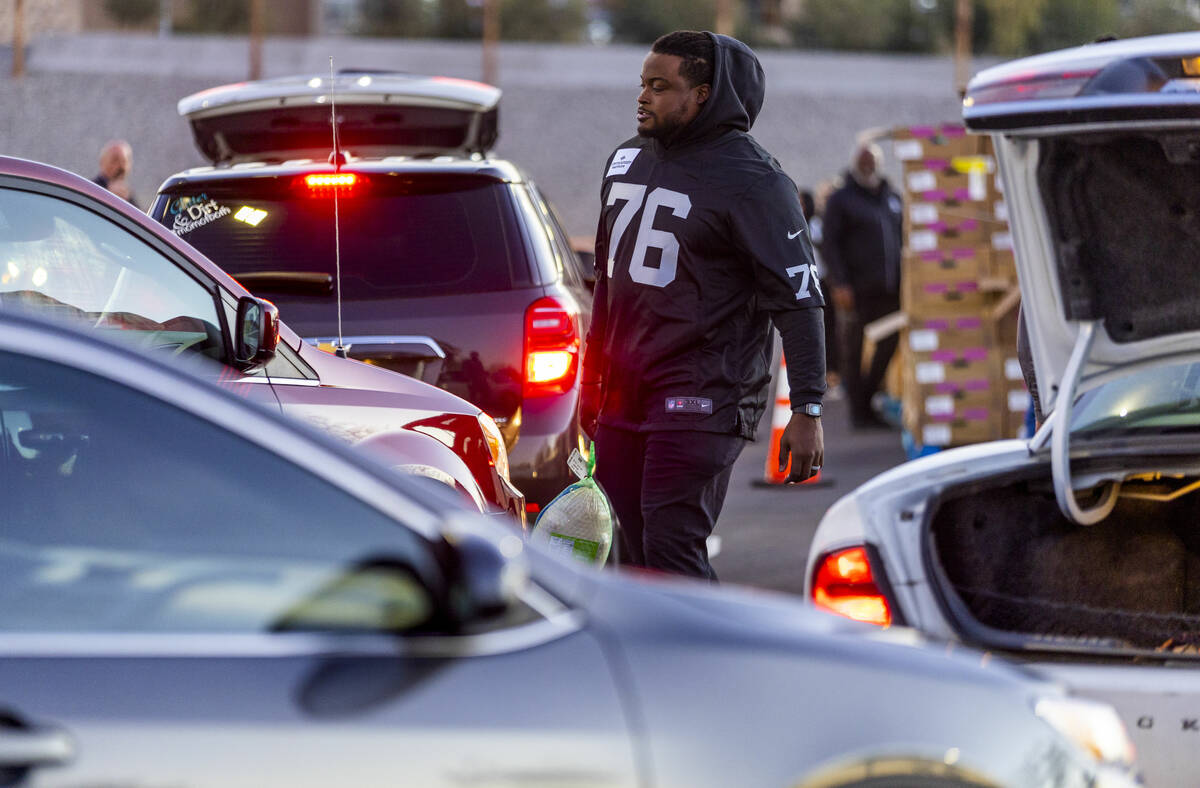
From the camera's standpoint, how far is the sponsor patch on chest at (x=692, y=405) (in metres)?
4.70

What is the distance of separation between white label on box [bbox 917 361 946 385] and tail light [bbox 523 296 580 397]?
4870 millimetres

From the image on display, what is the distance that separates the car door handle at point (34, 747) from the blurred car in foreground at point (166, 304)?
6.55 feet

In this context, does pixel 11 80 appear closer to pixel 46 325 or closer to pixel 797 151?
pixel 797 151

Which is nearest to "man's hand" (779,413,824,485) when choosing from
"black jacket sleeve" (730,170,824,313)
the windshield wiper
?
"black jacket sleeve" (730,170,824,313)

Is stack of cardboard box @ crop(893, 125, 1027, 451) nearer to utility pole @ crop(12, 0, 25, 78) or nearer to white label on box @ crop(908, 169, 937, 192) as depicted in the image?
white label on box @ crop(908, 169, 937, 192)

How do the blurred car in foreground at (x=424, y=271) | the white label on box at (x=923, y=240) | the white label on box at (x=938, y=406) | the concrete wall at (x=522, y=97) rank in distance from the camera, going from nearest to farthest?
the blurred car in foreground at (x=424, y=271)
the white label on box at (x=923, y=240)
the white label on box at (x=938, y=406)
the concrete wall at (x=522, y=97)

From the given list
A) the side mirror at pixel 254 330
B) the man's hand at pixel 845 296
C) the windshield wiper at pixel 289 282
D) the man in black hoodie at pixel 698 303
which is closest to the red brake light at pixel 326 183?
the windshield wiper at pixel 289 282

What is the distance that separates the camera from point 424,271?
639 centimetres

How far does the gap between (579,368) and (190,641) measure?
414cm

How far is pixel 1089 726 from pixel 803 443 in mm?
1905

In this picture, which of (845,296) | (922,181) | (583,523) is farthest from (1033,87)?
(845,296)

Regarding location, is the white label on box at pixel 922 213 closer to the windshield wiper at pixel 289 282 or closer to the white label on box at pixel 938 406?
the white label on box at pixel 938 406

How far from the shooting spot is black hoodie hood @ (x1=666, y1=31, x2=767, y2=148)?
15.8 feet

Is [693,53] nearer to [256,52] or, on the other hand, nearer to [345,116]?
[345,116]
